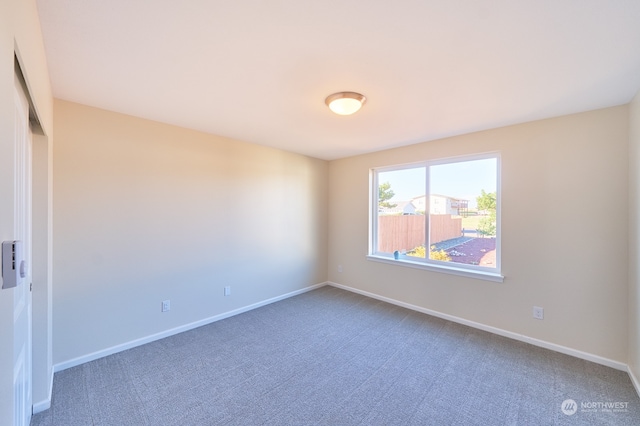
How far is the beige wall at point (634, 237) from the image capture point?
2074 mm

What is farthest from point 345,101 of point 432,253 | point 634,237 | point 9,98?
point 634,237

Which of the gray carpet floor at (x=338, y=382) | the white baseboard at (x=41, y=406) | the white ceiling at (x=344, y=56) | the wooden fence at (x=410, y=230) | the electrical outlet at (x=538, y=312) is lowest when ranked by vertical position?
the gray carpet floor at (x=338, y=382)

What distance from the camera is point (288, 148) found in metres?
4.00

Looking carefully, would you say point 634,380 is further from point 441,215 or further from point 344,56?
point 344,56

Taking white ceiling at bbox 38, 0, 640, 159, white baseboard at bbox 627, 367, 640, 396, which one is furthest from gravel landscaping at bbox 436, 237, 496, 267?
white ceiling at bbox 38, 0, 640, 159

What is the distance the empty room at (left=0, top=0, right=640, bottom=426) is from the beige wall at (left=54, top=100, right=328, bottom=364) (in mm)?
20

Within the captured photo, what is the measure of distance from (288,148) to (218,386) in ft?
10.1

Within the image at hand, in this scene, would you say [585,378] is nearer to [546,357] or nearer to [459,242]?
[546,357]

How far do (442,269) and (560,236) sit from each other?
1.24 meters

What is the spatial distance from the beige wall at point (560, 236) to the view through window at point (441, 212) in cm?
20

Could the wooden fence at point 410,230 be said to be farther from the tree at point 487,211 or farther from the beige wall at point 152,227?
the beige wall at point 152,227

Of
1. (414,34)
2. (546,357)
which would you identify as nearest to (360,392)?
(546,357)

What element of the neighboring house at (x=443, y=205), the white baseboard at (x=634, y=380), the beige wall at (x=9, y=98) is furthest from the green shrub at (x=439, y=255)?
the beige wall at (x=9, y=98)

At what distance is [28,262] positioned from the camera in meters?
1.69
